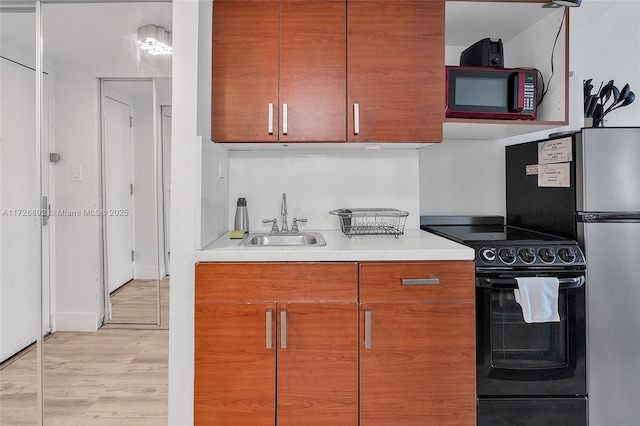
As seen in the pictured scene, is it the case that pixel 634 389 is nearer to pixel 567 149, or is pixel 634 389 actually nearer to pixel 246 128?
pixel 567 149

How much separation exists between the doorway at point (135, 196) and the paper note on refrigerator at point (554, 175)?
1919 mm

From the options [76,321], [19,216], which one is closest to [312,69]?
[19,216]

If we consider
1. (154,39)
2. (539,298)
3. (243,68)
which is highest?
(154,39)

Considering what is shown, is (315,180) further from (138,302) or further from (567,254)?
(567,254)

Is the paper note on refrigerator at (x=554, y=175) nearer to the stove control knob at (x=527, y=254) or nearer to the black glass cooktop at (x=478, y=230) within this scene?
the black glass cooktop at (x=478, y=230)

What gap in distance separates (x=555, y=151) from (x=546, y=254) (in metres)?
0.53

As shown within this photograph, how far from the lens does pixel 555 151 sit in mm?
1867

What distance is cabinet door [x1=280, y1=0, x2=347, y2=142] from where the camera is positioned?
183 cm

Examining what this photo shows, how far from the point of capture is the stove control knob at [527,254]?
5.49 ft

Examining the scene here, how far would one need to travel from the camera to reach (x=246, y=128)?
6.04ft

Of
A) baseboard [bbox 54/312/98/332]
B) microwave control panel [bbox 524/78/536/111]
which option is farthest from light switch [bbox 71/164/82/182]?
microwave control panel [bbox 524/78/536/111]

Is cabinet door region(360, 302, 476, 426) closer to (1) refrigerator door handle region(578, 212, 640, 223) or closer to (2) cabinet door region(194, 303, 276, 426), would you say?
(2) cabinet door region(194, 303, 276, 426)

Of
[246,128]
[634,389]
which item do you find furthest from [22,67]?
[634,389]

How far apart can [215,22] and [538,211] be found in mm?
1867
